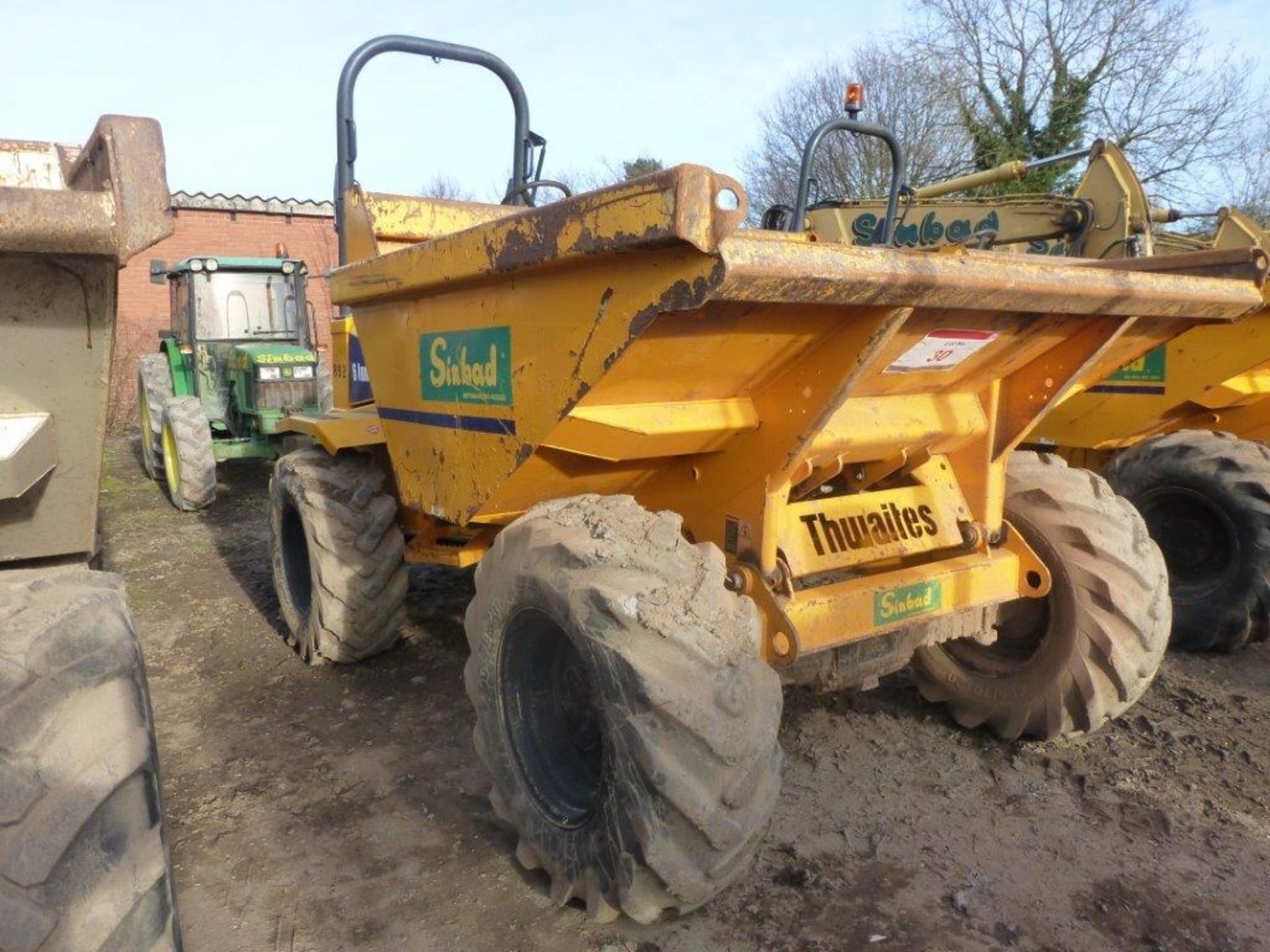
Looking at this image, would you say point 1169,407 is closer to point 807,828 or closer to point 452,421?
point 807,828

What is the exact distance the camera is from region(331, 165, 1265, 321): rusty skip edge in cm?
182

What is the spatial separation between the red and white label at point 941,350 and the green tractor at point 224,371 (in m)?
6.28

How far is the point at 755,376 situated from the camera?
254 centimetres

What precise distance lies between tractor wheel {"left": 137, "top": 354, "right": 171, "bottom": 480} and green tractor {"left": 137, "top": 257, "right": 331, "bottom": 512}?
0.04 ft

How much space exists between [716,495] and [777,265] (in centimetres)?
103

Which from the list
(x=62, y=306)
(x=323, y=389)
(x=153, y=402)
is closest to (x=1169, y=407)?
(x=62, y=306)

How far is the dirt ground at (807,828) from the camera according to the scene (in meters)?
2.47

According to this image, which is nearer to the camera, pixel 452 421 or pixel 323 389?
pixel 452 421

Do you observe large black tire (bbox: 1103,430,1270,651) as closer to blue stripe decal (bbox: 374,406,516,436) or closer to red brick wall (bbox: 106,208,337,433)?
blue stripe decal (bbox: 374,406,516,436)

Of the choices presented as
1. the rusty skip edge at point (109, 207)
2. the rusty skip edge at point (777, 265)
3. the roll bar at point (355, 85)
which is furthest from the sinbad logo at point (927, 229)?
the rusty skip edge at point (109, 207)

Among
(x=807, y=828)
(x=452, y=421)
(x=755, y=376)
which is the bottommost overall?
(x=807, y=828)

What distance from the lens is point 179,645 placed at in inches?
185

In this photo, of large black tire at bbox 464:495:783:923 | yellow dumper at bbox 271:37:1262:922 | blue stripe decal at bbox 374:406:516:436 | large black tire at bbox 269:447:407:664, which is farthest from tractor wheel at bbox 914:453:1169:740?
large black tire at bbox 269:447:407:664

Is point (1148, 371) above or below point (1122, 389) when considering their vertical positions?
above
